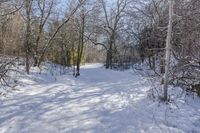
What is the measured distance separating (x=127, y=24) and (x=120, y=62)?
16.2 ft

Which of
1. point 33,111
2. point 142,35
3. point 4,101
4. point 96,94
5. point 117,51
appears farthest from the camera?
point 117,51

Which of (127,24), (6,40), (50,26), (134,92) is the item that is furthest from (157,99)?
(127,24)

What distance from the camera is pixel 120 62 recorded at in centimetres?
4069

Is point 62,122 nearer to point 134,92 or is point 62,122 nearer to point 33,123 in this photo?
point 33,123

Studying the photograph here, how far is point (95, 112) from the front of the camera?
995cm

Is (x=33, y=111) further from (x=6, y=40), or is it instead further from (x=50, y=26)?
(x=50, y=26)

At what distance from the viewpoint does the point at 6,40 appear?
56.1 ft

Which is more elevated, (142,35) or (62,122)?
(142,35)

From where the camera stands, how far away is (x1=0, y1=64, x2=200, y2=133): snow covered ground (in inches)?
→ 333

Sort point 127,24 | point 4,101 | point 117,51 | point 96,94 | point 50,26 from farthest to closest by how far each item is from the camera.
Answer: point 117,51
point 127,24
point 50,26
point 96,94
point 4,101

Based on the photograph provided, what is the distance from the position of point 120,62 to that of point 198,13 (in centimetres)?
2736

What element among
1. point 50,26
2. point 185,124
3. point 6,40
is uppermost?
point 50,26

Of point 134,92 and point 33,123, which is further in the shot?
point 134,92

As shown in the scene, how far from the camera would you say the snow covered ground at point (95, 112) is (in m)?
8.46
